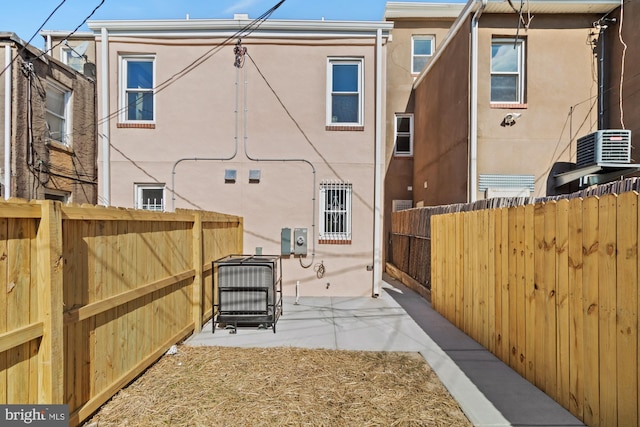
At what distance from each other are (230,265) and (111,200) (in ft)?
13.8

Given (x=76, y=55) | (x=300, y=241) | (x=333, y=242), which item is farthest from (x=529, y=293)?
(x=76, y=55)

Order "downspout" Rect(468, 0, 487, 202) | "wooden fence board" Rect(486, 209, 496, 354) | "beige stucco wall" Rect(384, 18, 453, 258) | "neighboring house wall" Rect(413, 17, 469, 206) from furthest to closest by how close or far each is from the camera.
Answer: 1. "beige stucco wall" Rect(384, 18, 453, 258)
2. "neighboring house wall" Rect(413, 17, 469, 206)
3. "downspout" Rect(468, 0, 487, 202)
4. "wooden fence board" Rect(486, 209, 496, 354)

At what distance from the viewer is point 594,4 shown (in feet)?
25.1

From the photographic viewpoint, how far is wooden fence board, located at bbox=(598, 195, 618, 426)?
2.53m

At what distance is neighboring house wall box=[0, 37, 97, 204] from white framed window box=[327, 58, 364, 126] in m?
6.36

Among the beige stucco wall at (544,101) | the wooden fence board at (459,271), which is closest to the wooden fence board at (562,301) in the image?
the wooden fence board at (459,271)

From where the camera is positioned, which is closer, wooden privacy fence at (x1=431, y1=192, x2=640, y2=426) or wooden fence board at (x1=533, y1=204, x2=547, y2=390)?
wooden privacy fence at (x1=431, y1=192, x2=640, y2=426)

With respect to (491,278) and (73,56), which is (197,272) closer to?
(491,278)

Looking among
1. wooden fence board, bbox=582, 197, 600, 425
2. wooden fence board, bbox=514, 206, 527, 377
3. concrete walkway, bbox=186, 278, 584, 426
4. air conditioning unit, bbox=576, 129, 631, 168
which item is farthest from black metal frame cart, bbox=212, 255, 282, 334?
air conditioning unit, bbox=576, 129, 631, 168

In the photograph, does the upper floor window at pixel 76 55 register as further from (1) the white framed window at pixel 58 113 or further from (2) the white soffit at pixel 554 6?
(2) the white soffit at pixel 554 6

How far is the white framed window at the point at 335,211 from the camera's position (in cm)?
774

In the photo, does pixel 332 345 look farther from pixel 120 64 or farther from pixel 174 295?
pixel 120 64

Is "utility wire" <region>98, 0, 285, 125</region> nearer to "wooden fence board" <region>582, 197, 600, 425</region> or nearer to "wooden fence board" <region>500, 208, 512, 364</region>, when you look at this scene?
"wooden fence board" <region>500, 208, 512, 364</region>

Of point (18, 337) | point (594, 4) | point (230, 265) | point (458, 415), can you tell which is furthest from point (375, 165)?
point (18, 337)
